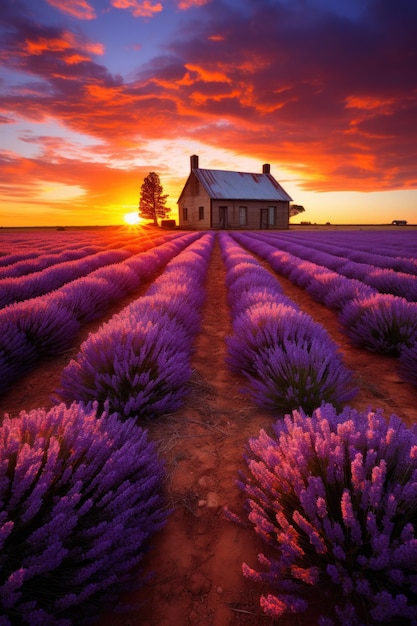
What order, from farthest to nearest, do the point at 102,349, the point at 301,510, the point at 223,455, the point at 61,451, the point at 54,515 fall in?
the point at 102,349, the point at 223,455, the point at 61,451, the point at 301,510, the point at 54,515

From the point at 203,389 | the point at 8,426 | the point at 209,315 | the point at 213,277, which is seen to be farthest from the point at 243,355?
the point at 213,277

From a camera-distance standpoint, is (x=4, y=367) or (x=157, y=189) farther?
(x=157, y=189)

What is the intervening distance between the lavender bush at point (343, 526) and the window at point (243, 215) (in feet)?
108

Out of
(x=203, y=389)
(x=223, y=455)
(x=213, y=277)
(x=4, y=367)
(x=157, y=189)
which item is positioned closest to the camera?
(x=223, y=455)

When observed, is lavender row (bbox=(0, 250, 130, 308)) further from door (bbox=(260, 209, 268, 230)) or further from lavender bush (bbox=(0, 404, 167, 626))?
door (bbox=(260, 209, 268, 230))

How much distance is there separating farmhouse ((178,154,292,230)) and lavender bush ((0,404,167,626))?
31.1m

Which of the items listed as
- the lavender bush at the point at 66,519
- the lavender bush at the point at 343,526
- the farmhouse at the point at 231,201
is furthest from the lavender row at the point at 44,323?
the farmhouse at the point at 231,201

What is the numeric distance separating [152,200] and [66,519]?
166 ft

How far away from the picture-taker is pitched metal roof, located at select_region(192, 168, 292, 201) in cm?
3150

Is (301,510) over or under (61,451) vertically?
under

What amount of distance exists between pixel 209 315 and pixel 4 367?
2825 millimetres

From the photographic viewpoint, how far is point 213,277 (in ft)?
26.9

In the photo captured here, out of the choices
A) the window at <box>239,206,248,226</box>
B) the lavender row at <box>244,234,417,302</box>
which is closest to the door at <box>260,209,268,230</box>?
the window at <box>239,206,248,226</box>

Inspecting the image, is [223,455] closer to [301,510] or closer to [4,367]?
[301,510]
